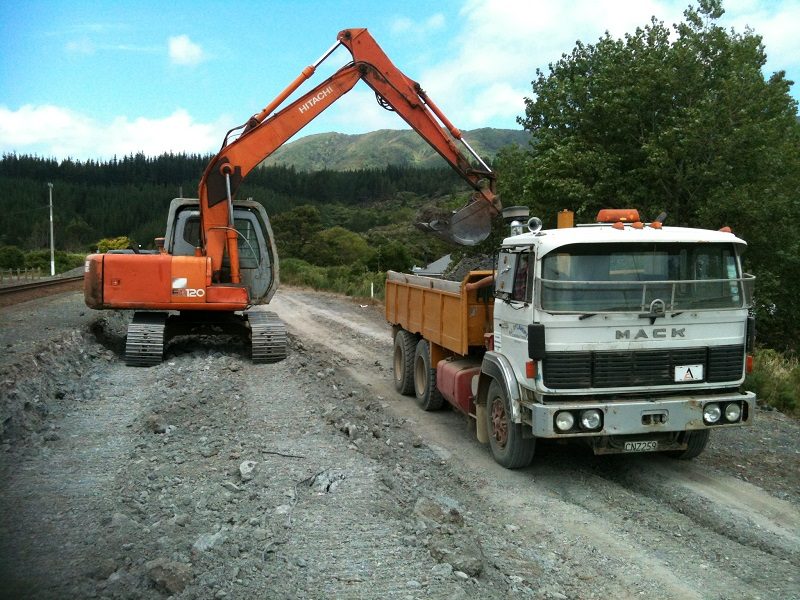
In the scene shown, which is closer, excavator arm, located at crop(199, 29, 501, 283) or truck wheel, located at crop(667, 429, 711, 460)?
truck wheel, located at crop(667, 429, 711, 460)

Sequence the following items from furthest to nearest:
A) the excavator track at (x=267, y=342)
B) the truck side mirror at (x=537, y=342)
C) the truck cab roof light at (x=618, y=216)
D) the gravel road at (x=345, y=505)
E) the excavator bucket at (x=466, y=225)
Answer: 1. the excavator track at (x=267, y=342)
2. the excavator bucket at (x=466, y=225)
3. the truck cab roof light at (x=618, y=216)
4. the truck side mirror at (x=537, y=342)
5. the gravel road at (x=345, y=505)

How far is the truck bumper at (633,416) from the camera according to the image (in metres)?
6.35

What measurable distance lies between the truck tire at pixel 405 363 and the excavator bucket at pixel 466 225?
1.65m

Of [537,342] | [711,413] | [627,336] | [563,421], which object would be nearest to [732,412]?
[711,413]

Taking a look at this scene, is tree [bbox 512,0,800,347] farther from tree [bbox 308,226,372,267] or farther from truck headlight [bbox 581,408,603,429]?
tree [bbox 308,226,372,267]

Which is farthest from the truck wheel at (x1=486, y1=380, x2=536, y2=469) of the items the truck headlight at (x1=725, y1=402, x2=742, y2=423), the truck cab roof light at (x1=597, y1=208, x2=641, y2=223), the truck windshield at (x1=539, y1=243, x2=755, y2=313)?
the truck cab roof light at (x1=597, y1=208, x2=641, y2=223)

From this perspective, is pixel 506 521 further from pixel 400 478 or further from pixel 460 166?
pixel 460 166

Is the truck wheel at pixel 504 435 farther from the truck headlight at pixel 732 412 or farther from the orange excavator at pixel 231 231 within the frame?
the orange excavator at pixel 231 231

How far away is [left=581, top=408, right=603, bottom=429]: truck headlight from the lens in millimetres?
6395

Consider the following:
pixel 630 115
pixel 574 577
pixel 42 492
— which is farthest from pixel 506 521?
pixel 630 115

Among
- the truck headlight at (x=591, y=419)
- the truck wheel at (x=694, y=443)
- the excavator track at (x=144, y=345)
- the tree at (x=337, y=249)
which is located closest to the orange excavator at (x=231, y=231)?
the excavator track at (x=144, y=345)

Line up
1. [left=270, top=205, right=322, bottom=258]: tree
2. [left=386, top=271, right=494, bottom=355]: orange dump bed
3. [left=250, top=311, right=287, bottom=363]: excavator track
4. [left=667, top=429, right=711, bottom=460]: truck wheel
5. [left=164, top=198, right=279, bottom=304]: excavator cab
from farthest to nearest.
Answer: [left=270, top=205, right=322, bottom=258]: tree
[left=164, top=198, right=279, bottom=304]: excavator cab
[left=250, top=311, right=287, bottom=363]: excavator track
[left=386, top=271, right=494, bottom=355]: orange dump bed
[left=667, top=429, right=711, bottom=460]: truck wheel

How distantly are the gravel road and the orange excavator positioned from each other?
7.44 feet

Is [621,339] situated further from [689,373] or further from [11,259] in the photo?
[11,259]
